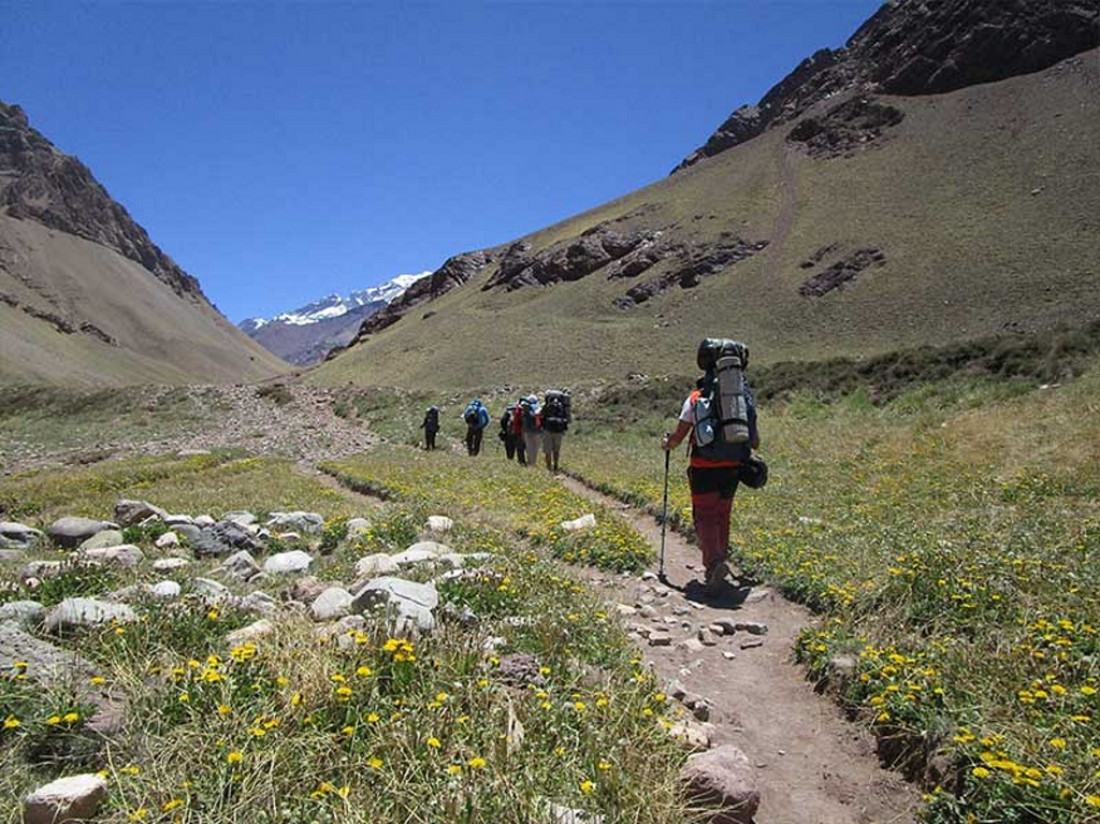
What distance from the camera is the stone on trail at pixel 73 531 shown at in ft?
31.0

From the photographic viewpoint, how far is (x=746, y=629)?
6.61m

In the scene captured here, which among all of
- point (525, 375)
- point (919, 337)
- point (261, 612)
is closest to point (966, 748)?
point (261, 612)

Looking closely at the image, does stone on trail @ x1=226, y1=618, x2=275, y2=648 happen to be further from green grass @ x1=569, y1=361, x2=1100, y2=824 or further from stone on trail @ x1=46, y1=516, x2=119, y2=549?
stone on trail @ x1=46, y1=516, x2=119, y2=549

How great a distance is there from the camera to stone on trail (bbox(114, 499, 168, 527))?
34.3 ft

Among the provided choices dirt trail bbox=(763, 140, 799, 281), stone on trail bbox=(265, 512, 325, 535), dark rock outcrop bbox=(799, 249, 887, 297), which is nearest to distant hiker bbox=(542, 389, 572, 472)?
stone on trail bbox=(265, 512, 325, 535)

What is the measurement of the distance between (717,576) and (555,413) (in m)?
11.6

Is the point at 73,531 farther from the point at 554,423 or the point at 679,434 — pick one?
the point at 554,423

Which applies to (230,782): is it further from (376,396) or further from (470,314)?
(470,314)

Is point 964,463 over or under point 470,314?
under

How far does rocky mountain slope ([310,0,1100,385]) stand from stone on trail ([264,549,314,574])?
54.1 m

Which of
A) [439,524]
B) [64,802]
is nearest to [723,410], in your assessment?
[439,524]

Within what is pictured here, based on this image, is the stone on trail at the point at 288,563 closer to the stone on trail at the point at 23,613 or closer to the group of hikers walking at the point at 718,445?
the stone on trail at the point at 23,613

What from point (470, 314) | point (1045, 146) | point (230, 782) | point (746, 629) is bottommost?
point (746, 629)

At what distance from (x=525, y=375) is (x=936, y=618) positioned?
68886mm
